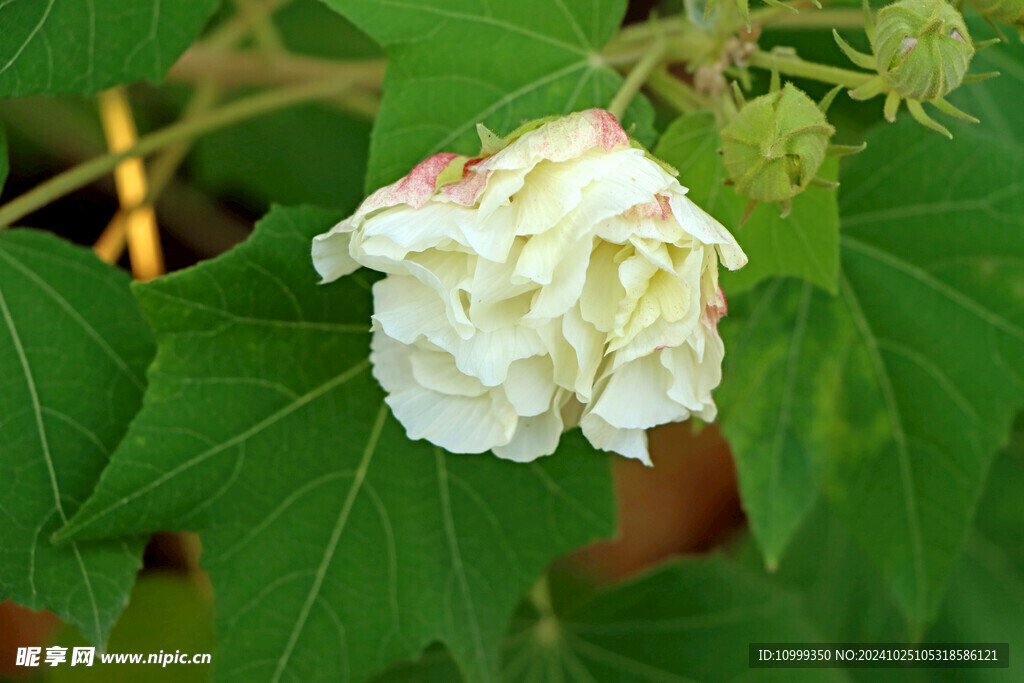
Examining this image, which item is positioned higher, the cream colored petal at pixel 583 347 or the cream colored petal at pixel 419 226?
the cream colored petal at pixel 419 226

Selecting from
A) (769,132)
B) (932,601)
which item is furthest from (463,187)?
(932,601)

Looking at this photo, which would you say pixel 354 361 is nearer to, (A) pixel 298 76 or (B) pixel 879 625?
(A) pixel 298 76

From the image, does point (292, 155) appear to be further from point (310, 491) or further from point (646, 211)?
point (646, 211)

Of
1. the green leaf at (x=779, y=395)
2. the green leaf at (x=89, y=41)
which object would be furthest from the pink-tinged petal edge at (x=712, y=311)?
the green leaf at (x=89, y=41)

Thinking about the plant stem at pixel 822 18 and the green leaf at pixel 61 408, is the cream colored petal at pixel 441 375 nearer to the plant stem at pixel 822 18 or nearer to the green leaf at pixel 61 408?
the green leaf at pixel 61 408

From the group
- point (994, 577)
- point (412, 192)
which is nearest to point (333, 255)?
point (412, 192)

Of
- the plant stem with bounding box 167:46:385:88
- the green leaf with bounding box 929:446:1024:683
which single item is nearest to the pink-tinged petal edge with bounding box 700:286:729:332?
the plant stem with bounding box 167:46:385:88
